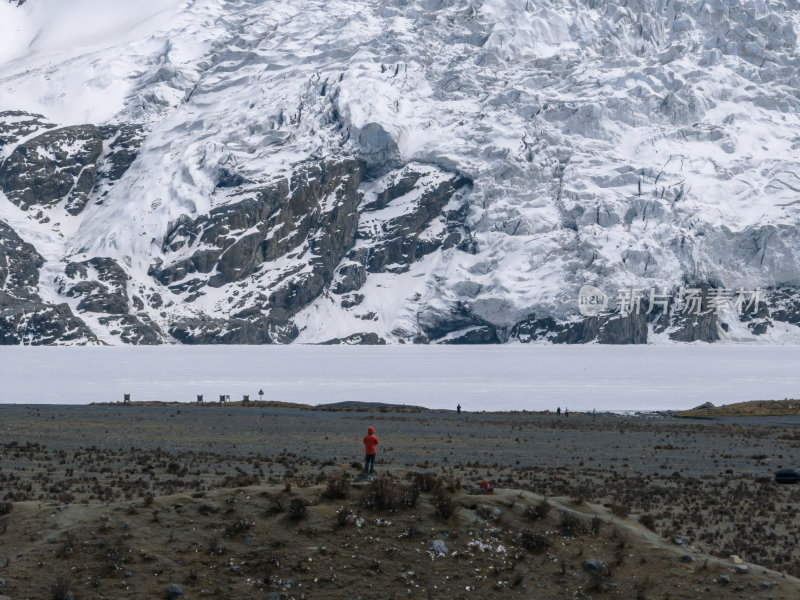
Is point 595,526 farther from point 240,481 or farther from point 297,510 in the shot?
point 240,481

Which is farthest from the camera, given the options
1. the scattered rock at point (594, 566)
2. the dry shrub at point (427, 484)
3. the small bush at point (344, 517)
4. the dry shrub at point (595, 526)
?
the dry shrub at point (427, 484)

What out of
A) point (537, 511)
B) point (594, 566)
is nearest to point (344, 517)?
point (537, 511)

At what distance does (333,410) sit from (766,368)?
96.5 meters

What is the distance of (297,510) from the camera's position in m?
16.8

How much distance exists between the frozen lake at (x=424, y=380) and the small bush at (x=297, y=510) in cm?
5899

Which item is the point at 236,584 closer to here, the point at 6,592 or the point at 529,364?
the point at 6,592

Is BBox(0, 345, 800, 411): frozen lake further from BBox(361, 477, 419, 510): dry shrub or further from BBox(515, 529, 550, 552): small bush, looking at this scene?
BBox(515, 529, 550, 552): small bush

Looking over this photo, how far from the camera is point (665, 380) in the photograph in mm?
113500

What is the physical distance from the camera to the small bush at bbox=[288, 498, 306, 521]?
16.7 meters

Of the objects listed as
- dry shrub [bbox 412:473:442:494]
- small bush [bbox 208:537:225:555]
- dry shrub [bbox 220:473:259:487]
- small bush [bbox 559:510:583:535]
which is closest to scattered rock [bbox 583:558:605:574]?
small bush [bbox 559:510:583:535]

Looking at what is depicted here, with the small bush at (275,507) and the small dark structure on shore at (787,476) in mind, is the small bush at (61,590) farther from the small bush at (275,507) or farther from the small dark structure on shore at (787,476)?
the small dark structure on shore at (787,476)

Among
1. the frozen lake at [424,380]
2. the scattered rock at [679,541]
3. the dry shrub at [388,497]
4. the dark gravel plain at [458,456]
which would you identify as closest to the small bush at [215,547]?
the dry shrub at [388,497]

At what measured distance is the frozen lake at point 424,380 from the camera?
82.8 meters

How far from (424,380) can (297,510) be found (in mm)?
92349
